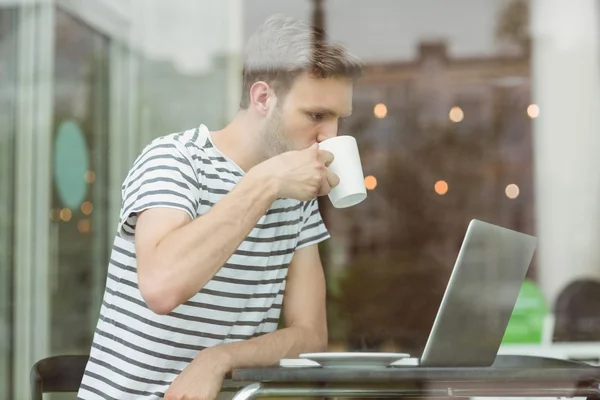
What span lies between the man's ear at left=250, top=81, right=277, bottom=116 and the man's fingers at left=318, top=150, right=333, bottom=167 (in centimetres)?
20

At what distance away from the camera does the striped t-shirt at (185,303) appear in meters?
1.45

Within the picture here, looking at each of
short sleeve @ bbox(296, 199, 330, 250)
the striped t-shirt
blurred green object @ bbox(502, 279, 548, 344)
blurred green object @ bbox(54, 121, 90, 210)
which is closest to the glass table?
the striped t-shirt

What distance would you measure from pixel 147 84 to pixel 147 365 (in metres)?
0.76

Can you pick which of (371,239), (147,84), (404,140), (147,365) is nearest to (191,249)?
(147,365)

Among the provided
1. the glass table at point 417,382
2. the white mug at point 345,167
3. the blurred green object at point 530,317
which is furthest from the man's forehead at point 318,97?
the blurred green object at point 530,317

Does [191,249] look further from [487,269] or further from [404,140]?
[404,140]

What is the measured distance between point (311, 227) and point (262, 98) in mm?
236

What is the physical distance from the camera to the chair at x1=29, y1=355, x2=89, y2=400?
5.00ft

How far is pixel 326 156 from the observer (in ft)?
4.53

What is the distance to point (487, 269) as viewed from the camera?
1.31 m

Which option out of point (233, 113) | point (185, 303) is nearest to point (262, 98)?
point (233, 113)

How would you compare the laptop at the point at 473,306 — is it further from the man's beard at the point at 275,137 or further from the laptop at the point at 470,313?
the man's beard at the point at 275,137

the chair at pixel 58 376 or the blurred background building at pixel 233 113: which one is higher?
the blurred background building at pixel 233 113

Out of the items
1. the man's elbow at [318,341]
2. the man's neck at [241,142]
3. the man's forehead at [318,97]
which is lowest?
the man's elbow at [318,341]
